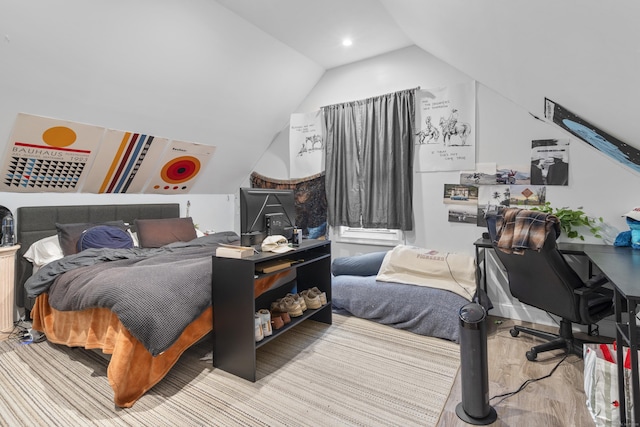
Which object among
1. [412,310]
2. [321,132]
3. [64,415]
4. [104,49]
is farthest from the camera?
[321,132]

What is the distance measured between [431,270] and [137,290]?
2.39m

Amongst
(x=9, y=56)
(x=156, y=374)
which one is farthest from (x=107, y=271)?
(x=9, y=56)

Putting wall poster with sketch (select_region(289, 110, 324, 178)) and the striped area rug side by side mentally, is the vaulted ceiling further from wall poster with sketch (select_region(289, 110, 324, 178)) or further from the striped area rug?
the striped area rug

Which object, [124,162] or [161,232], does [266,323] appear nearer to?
[161,232]

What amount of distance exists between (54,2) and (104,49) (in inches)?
16.7

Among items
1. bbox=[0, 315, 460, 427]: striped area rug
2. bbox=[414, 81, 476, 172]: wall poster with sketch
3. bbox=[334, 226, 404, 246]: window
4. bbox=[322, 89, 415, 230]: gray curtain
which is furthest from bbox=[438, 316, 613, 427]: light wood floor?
bbox=[414, 81, 476, 172]: wall poster with sketch

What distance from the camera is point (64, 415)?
69.0 inches

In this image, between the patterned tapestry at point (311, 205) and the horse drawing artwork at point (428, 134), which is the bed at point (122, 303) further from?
the horse drawing artwork at point (428, 134)

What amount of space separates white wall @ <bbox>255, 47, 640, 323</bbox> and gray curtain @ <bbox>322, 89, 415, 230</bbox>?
16cm

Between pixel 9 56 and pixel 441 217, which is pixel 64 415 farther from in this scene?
pixel 441 217

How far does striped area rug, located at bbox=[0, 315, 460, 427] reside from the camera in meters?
1.73

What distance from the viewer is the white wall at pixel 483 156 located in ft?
8.81

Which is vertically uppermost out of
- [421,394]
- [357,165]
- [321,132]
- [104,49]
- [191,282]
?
[104,49]

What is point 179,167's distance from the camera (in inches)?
158
